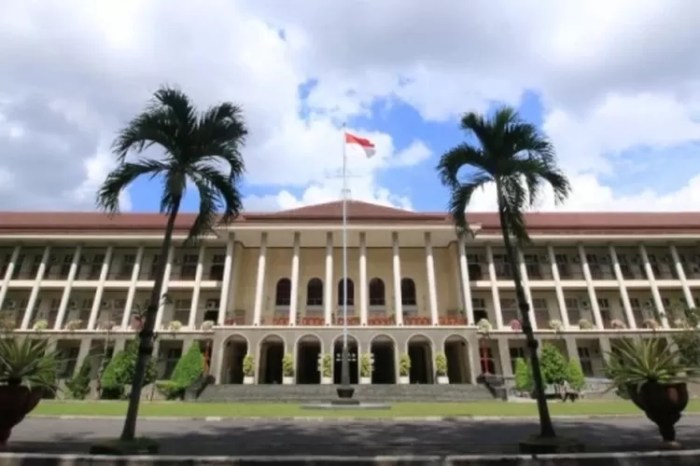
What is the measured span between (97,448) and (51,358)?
277 centimetres

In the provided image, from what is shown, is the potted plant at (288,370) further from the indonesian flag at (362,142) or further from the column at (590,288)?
the column at (590,288)

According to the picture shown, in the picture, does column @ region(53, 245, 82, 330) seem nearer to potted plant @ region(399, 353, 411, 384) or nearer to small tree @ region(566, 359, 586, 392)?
potted plant @ region(399, 353, 411, 384)

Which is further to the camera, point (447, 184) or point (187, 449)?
point (447, 184)

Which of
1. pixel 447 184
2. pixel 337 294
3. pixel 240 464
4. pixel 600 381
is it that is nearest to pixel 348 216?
pixel 337 294

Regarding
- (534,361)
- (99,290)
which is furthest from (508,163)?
(99,290)

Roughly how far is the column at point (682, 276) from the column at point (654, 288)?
1.63m

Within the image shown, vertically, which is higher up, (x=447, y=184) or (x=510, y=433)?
(x=447, y=184)

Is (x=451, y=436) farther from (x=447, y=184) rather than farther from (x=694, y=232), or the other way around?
(x=694, y=232)

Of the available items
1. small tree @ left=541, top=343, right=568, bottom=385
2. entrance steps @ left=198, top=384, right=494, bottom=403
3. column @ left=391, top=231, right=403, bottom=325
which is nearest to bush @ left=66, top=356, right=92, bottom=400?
entrance steps @ left=198, top=384, right=494, bottom=403

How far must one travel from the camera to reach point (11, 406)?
7.88 meters

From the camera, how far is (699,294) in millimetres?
36812

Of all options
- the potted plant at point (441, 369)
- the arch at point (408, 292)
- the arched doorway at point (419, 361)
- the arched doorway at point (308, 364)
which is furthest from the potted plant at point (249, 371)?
the arch at point (408, 292)

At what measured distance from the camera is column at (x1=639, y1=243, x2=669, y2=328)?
34.4 meters

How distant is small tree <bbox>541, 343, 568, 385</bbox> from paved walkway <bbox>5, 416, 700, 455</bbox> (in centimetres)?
1121
